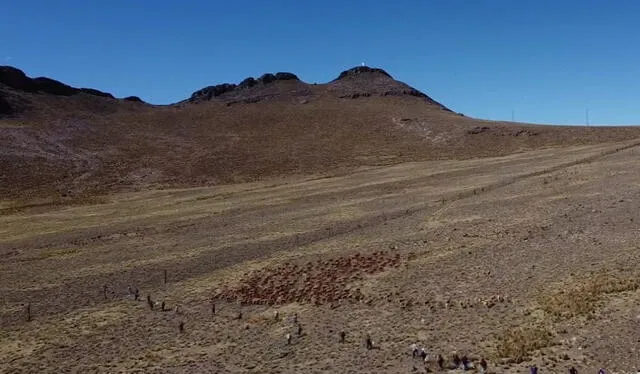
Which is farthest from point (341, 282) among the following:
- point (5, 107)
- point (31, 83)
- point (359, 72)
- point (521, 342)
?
point (359, 72)

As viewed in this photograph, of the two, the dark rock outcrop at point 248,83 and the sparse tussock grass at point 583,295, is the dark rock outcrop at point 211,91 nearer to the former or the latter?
the dark rock outcrop at point 248,83

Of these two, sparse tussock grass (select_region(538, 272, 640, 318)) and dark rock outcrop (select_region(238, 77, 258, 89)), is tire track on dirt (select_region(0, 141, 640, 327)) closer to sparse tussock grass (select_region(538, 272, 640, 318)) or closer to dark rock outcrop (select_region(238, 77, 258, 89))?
sparse tussock grass (select_region(538, 272, 640, 318))

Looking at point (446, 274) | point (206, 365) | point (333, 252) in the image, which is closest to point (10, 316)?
point (206, 365)

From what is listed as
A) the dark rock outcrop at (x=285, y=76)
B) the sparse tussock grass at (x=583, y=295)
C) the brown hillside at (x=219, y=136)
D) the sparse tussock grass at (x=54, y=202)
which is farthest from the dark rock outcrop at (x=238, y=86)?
the sparse tussock grass at (x=583, y=295)

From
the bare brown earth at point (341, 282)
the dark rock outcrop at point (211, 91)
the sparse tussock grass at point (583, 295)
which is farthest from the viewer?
the dark rock outcrop at point (211, 91)

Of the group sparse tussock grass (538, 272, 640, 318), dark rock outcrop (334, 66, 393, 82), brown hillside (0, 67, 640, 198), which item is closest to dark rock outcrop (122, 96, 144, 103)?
brown hillside (0, 67, 640, 198)

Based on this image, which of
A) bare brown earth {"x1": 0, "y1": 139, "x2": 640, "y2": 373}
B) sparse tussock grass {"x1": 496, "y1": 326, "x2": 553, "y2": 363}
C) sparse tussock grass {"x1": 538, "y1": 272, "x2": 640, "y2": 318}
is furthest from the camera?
sparse tussock grass {"x1": 538, "y1": 272, "x2": 640, "y2": 318}
